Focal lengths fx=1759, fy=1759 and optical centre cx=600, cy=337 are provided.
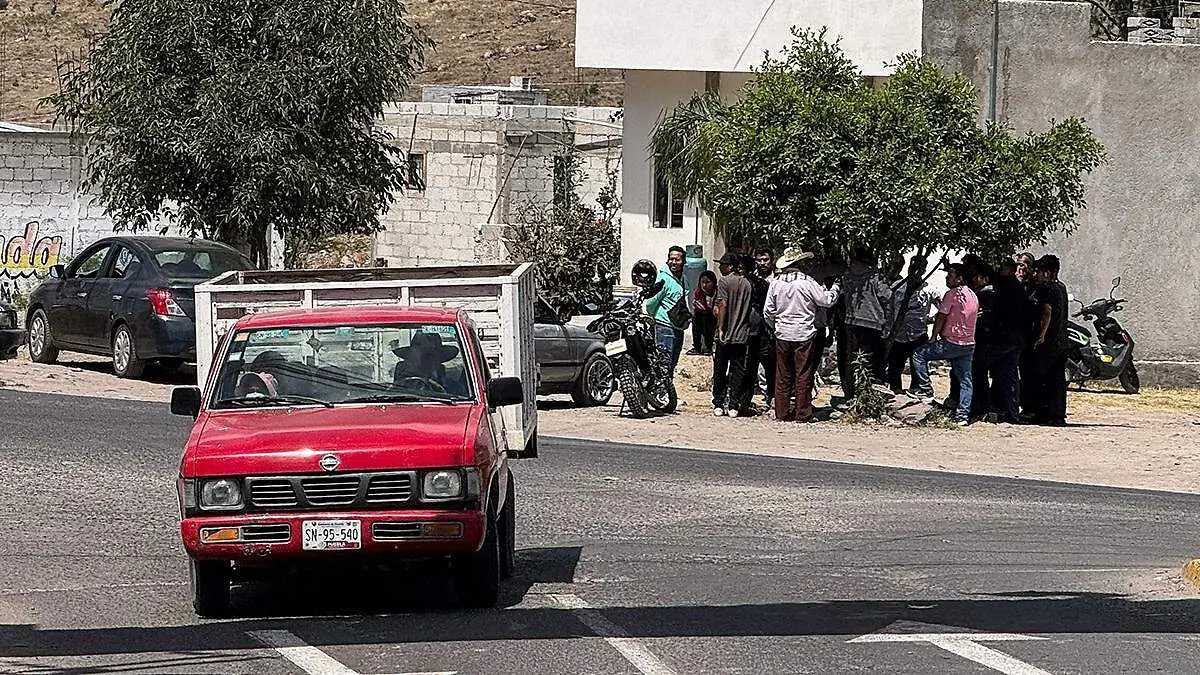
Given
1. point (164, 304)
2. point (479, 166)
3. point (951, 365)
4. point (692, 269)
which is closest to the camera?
point (951, 365)

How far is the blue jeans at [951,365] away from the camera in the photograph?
1952 centimetres

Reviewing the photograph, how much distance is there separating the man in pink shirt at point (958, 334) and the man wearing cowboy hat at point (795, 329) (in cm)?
121

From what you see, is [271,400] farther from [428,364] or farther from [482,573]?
[482,573]

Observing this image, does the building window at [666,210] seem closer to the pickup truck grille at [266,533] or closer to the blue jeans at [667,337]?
the blue jeans at [667,337]

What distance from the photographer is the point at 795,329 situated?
19141 millimetres

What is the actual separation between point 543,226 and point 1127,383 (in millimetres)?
12062

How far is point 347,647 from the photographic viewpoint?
8.05m

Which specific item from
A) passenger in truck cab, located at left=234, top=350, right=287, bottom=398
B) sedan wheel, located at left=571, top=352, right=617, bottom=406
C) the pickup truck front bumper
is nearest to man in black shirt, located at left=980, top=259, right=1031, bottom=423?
sedan wheel, located at left=571, top=352, right=617, bottom=406

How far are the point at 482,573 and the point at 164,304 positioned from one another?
13.2m

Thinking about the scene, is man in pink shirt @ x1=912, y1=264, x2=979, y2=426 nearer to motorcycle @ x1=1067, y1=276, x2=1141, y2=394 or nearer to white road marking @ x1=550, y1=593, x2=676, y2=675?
motorcycle @ x1=1067, y1=276, x2=1141, y2=394

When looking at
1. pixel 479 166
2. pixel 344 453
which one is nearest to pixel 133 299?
pixel 344 453

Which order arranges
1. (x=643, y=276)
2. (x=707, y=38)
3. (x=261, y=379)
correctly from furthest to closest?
(x=707, y=38)
(x=643, y=276)
(x=261, y=379)

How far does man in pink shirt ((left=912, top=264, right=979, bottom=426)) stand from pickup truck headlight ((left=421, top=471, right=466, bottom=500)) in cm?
1167

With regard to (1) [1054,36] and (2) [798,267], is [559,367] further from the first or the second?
(1) [1054,36]
